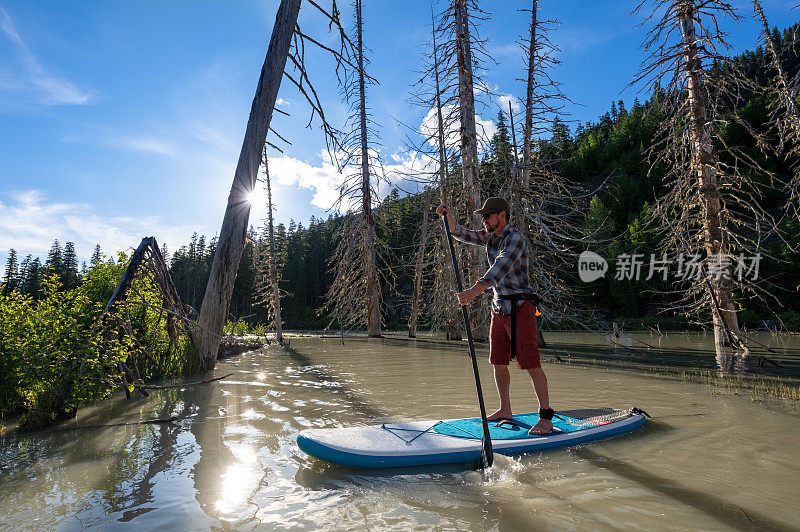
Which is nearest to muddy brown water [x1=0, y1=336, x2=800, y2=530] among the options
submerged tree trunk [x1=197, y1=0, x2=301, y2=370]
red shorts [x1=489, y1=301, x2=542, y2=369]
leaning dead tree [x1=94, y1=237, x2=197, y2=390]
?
red shorts [x1=489, y1=301, x2=542, y2=369]

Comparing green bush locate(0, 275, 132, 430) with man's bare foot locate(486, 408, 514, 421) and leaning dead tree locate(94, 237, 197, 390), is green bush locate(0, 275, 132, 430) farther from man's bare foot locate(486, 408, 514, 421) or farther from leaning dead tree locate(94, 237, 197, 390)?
man's bare foot locate(486, 408, 514, 421)

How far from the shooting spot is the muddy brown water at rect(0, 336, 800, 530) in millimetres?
2262

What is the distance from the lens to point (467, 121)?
13180 mm

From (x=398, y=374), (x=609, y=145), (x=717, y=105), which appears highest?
(x=609, y=145)

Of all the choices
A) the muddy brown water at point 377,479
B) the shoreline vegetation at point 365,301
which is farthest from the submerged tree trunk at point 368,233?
the muddy brown water at point 377,479

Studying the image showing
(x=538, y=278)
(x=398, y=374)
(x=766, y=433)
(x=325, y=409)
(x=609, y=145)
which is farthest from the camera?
(x=609, y=145)

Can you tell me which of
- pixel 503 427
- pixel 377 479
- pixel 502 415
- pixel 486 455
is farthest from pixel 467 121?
pixel 377 479

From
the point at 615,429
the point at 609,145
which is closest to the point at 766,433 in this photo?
the point at 615,429

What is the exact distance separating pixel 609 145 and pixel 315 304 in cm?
6231

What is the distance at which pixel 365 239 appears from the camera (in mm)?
Result: 20500

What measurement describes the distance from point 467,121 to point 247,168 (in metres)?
7.88

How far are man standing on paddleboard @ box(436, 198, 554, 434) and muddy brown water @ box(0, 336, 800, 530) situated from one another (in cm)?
68

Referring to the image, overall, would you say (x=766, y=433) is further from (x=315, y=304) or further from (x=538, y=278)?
(x=315, y=304)

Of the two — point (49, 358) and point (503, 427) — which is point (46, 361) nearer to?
point (49, 358)
